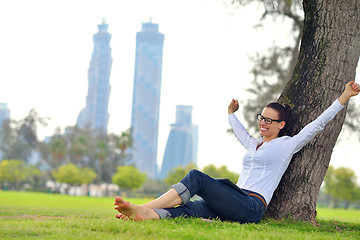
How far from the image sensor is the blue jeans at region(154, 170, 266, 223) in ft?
12.9

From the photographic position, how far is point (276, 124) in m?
4.73

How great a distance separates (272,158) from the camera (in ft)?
14.6

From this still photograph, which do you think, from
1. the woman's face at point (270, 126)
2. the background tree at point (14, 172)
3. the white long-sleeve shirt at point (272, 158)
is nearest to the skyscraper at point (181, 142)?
the background tree at point (14, 172)

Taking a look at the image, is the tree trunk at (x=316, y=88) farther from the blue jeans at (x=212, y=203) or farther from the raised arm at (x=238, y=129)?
the blue jeans at (x=212, y=203)

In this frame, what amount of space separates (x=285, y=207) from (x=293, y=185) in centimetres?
27

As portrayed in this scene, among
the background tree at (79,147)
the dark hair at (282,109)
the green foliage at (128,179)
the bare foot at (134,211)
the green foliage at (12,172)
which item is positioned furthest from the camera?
the background tree at (79,147)

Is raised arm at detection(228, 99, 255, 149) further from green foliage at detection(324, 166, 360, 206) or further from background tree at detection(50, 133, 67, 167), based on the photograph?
background tree at detection(50, 133, 67, 167)

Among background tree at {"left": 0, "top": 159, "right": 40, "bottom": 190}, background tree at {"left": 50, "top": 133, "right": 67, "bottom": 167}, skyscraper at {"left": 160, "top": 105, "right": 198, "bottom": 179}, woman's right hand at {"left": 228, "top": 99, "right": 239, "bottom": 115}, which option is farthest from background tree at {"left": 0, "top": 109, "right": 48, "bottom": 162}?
skyscraper at {"left": 160, "top": 105, "right": 198, "bottom": 179}

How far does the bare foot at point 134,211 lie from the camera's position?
363 cm

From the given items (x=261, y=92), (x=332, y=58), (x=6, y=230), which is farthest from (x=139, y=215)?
(x=261, y=92)

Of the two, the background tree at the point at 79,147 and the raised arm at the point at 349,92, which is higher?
the raised arm at the point at 349,92

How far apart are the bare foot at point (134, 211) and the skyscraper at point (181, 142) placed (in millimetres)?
179997

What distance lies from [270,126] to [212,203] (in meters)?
1.13

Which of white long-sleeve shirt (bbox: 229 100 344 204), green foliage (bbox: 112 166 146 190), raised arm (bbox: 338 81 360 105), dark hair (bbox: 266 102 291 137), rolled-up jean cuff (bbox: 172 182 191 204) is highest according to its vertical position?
raised arm (bbox: 338 81 360 105)
